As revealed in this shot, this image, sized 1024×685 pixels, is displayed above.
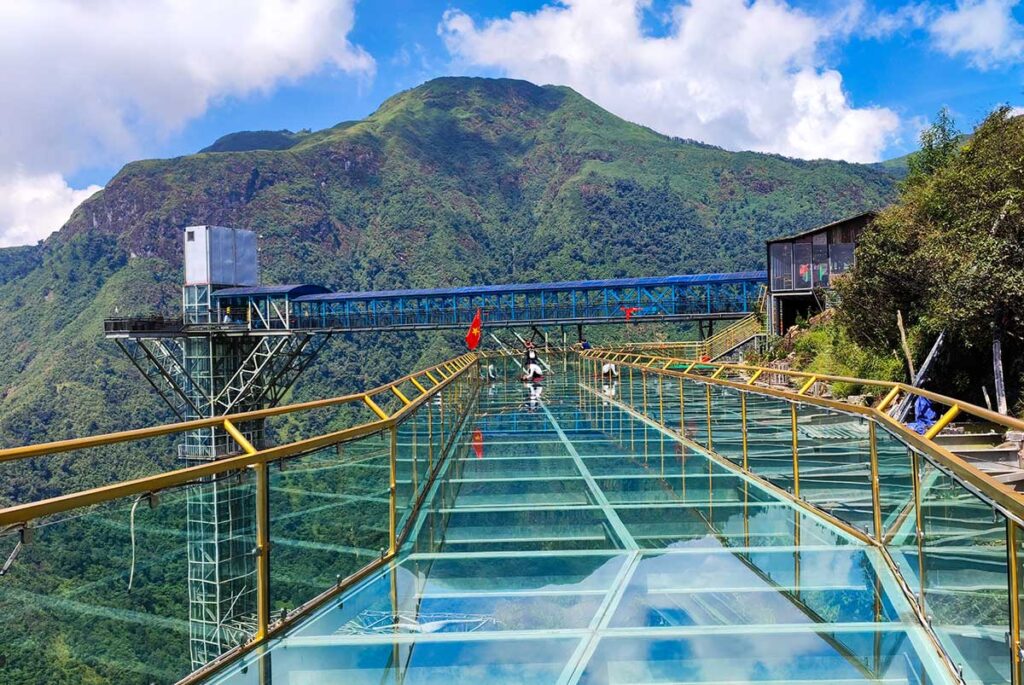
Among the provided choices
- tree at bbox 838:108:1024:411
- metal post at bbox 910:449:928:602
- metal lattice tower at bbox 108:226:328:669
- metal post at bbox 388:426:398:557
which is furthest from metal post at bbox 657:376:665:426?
metal lattice tower at bbox 108:226:328:669

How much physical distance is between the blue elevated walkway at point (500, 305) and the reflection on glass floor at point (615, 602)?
29.7 m

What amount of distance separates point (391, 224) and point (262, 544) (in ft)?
319

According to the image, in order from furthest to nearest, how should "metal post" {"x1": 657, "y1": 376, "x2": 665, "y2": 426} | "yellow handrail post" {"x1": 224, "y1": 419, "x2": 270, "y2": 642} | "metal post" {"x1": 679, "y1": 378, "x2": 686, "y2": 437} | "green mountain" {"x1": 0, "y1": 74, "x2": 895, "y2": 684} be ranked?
"green mountain" {"x1": 0, "y1": 74, "x2": 895, "y2": 684}, "metal post" {"x1": 657, "y1": 376, "x2": 665, "y2": 426}, "metal post" {"x1": 679, "y1": 378, "x2": 686, "y2": 437}, "yellow handrail post" {"x1": 224, "y1": 419, "x2": 270, "y2": 642}

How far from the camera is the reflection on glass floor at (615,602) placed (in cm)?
267

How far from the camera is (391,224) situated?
98.1 m

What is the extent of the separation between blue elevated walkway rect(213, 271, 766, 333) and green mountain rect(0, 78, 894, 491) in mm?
21031

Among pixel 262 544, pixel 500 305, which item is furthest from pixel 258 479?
pixel 500 305

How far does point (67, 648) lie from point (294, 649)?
0.87 meters

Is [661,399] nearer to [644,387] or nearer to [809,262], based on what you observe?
[644,387]

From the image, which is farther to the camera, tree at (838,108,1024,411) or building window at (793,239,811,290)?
building window at (793,239,811,290)

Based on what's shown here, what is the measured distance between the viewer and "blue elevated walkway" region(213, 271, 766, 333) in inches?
1399

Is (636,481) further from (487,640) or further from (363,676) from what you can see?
(363,676)

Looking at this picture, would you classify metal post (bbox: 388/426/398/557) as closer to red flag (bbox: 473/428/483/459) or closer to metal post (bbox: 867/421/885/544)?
metal post (bbox: 867/421/885/544)

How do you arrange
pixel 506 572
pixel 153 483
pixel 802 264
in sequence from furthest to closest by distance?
pixel 802 264, pixel 506 572, pixel 153 483
